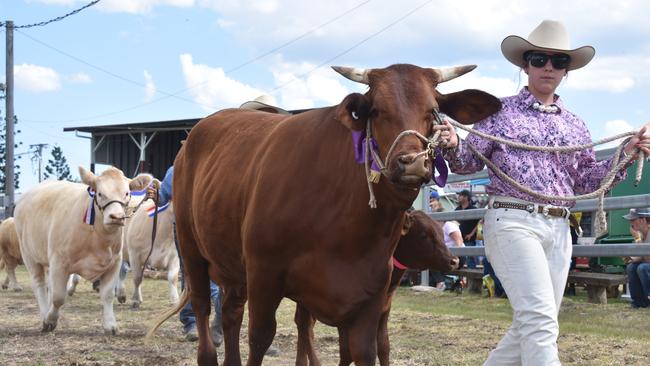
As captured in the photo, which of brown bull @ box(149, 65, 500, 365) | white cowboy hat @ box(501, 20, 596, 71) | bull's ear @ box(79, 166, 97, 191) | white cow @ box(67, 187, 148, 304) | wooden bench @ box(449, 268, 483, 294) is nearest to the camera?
brown bull @ box(149, 65, 500, 365)

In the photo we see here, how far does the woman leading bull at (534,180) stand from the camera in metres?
4.10

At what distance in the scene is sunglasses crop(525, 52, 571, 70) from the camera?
4.54 m

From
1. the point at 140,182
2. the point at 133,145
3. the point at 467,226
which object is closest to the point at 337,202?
the point at 140,182

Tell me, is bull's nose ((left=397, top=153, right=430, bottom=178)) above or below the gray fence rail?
above

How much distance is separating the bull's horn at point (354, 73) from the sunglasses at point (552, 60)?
100 cm

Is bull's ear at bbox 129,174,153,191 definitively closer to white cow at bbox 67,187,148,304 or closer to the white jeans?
white cow at bbox 67,187,148,304

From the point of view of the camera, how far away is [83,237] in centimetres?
930

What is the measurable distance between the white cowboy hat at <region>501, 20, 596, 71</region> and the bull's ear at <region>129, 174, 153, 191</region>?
6.12 metres

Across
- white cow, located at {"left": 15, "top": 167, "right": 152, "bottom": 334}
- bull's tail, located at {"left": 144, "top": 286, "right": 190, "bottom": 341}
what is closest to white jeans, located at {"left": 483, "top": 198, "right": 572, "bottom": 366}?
bull's tail, located at {"left": 144, "top": 286, "right": 190, "bottom": 341}

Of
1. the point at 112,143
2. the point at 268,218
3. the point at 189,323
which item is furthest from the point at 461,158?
the point at 112,143

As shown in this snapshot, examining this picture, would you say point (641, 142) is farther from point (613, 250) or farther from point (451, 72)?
point (613, 250)

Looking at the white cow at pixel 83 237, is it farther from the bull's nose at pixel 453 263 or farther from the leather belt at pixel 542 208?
the leather belt at pixel 542 208

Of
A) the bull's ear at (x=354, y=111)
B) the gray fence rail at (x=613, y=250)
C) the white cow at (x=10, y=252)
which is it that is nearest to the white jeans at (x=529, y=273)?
the bull's ear at (x=354, y=111)

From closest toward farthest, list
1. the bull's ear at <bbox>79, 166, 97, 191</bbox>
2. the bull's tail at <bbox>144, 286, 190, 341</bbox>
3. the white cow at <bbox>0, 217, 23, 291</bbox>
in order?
the bull's tail at <bbox>144, 286, 190, 341</bbox> < the bull's ear at <bbox>79, 166, 97, 191</bbox> < the white cow at <bbox>0, 217, 23, 291</bbox>
